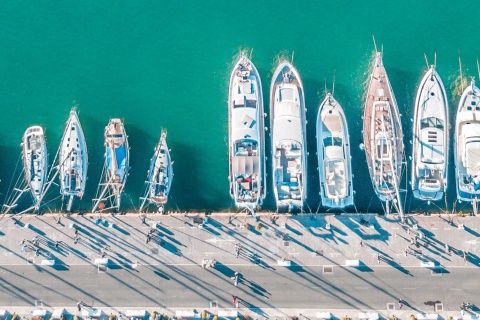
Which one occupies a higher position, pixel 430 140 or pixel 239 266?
pixel 430 140

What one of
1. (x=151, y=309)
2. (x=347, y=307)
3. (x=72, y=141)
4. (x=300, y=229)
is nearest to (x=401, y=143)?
(x=300, y=229)

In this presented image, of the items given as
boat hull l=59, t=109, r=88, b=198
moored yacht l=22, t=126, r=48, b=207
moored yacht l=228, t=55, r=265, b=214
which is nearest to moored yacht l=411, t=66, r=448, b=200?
moored yacht l=228, t=55, r=265, b=214

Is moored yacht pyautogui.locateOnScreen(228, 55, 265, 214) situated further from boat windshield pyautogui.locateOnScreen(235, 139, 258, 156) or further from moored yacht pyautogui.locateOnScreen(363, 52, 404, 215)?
moored yacht pyautogui.locateOnScreen(363, 52, 404, 215)

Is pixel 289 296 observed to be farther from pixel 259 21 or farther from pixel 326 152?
pixel 259 21

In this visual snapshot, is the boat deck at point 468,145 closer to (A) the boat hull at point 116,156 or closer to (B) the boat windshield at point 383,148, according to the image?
(B) the boat windshield at point 383,148

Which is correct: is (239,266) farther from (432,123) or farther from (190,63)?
(432,123)

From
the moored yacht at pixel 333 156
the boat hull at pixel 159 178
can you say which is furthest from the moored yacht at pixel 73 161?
the moored yacht at pixel 333 156

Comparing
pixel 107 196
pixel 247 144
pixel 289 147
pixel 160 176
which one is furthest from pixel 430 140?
pixel 107 196
